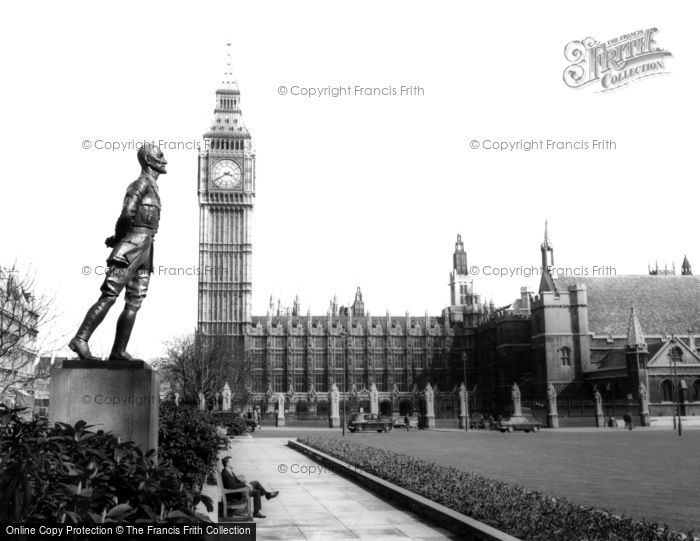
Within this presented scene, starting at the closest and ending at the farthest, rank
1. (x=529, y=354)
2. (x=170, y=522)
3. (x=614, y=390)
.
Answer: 1. (x=170, y=522)
2. (x=614, y=390)
3. (x=529, y=354)

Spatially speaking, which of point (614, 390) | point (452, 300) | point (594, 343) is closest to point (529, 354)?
point (594, 343)

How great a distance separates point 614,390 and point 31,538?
212ft

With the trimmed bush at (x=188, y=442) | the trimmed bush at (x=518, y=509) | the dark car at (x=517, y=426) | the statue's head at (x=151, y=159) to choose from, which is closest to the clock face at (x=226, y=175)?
the dark car at (x=517, y=426)

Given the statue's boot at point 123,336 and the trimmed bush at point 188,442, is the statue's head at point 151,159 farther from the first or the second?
the trimmed bush at point 188,442

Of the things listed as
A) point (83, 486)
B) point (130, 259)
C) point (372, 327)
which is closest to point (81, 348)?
Result: point (130, 259)

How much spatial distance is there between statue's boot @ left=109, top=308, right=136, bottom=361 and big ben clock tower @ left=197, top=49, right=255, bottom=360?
8256cm

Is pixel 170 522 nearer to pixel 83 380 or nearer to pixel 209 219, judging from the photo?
pixel 83 380

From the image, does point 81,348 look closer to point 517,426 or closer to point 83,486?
point 83,486

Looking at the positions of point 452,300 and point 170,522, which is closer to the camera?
point 170,522

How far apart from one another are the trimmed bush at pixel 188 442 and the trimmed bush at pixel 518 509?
3.80 m

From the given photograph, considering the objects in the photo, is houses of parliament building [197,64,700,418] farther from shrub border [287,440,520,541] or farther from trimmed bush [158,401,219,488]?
trimmed bush [158,401,219,488]

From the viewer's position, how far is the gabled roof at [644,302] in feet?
238

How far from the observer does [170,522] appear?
13.3ft

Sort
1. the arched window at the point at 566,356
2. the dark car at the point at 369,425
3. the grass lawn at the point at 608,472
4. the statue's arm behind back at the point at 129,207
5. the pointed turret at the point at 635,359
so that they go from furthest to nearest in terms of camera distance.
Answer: the arched window at the point at 566,356
the pointed turret at the point at 635,359
the dark car at the point at 369,425
the grass lawn at the point at 608,472
the statue's arm behind back at the point at 129,207
